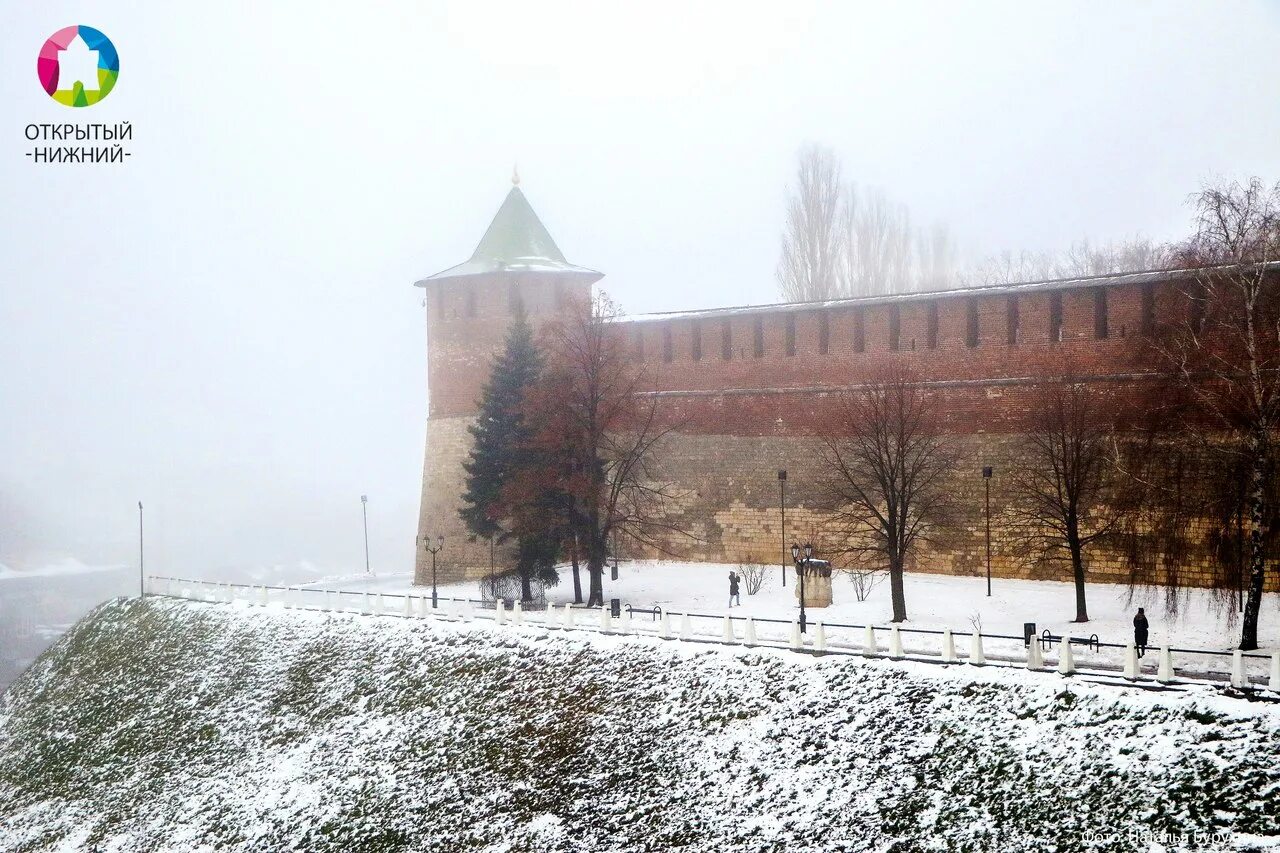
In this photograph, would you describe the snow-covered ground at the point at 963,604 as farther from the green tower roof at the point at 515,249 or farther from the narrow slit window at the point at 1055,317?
the green tower roof at the point at 515,249

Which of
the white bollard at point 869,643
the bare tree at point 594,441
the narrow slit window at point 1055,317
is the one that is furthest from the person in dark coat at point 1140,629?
the bare tree at point 594,441

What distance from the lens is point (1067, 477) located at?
17125 mm

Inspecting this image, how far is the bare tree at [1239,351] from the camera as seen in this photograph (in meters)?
12.6

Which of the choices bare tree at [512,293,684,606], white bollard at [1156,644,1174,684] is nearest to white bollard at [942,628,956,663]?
white bollard at [1156,644,1174,684]

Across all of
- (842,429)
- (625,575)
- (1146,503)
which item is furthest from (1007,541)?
(625,575)

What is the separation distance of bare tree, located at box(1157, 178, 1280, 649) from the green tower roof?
14581 mm

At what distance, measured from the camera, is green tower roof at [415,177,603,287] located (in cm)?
2530

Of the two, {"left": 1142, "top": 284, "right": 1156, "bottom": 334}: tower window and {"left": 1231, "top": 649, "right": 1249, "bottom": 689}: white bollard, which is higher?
{"left": 1142, "top": 284, "right": 1156, "bottom": 334}: tower window

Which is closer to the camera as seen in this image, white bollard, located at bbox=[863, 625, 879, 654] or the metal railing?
the metal railing

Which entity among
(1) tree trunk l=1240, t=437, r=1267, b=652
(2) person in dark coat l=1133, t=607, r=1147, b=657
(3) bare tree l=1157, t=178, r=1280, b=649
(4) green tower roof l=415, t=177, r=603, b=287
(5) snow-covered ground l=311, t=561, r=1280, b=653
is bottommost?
(5) snow-covered ground l=311, t=561, r=1280, b=653

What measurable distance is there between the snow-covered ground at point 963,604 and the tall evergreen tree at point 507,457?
114 cm

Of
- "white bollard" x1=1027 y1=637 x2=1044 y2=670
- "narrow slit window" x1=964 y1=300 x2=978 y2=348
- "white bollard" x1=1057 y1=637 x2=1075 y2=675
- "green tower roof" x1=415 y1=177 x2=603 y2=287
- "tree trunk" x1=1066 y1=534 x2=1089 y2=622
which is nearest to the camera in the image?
"white bollard" x1=1057 y1=637 x2=1075 y2=675

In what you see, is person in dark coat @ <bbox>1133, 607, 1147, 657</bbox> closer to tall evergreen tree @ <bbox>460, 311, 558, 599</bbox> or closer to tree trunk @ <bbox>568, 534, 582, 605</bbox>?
tree trunk @ <bbox>568, 534, 582, 605</bbox>

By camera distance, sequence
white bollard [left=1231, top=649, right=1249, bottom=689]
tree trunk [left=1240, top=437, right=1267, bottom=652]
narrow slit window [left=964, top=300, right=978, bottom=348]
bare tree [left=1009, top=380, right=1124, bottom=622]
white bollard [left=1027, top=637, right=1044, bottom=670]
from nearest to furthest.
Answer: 1. white bollard [left=1231, top=649, right=1249, bottom=689]
2. white bollard [left=1027, top=637, right=1044, bottom=670]
3. tree trunk [left=1240, top=437, right=1267, bottom=652]
4. bare tree [left=1009, top=380, right=1124, bottom=622]
5. narrow slit window [left=964, top=300, right=978, bottom=348]
